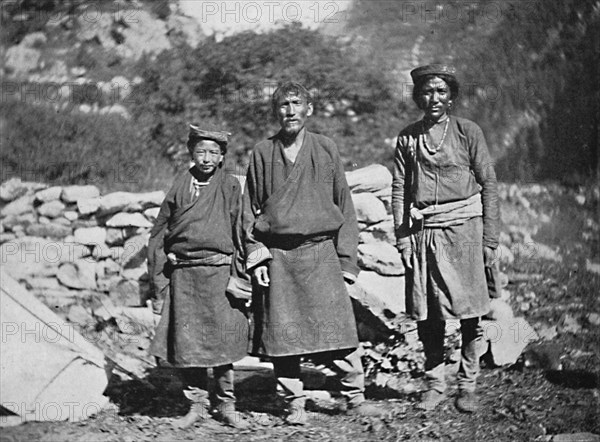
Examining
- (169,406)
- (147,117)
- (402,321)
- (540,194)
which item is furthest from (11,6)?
(540,194)

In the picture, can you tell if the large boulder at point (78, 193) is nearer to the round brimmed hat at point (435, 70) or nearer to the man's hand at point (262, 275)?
the man's hand at point (262, 275)

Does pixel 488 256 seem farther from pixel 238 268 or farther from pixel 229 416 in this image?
pixel 229 416

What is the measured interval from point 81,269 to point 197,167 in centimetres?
101

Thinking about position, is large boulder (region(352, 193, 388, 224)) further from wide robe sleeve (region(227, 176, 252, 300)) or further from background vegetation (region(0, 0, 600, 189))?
wide robe sleeve (region(227, 176, 252, 300))

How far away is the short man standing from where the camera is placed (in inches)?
170

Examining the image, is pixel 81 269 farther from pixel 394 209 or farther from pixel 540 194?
pixel 540 194

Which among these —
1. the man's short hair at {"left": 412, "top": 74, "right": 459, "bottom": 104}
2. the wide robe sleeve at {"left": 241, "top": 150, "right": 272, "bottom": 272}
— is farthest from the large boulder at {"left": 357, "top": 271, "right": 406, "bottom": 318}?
the man's short hair at {"left": 412, "top": 74, "right": 459, "bottom": 104}

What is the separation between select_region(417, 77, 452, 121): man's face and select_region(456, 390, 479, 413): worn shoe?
1.57 metres

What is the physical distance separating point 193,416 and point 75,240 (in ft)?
4.30

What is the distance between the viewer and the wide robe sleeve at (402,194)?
4.50 meters

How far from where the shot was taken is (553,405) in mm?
4559

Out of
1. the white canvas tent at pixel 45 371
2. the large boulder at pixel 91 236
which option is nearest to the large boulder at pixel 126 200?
the large boulder at pixel 91 236

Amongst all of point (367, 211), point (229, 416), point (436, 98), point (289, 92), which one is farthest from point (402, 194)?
point (229, 416)

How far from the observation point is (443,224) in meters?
4.42
